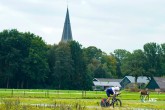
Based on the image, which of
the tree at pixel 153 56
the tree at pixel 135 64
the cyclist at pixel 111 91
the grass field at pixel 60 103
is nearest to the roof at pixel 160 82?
the tree at pixel 135 64

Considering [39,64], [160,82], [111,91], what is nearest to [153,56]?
[160,82]

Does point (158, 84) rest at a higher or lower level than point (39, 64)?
lower

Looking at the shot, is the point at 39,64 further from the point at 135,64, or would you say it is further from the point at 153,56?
the point at 153,56

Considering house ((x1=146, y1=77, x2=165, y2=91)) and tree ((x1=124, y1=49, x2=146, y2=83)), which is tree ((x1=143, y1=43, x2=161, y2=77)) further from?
house ((x1=146, y1=77, x2=165, y2=91))

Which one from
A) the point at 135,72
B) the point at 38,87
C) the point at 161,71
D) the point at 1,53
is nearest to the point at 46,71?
the point at 38,87

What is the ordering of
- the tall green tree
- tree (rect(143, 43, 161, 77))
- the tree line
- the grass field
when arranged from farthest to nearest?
tree (rect(143, 43, 161, 77))
the tall green tree
the tree line
the grass field

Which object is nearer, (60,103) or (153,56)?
(60,103)

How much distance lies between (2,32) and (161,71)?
59.2 m

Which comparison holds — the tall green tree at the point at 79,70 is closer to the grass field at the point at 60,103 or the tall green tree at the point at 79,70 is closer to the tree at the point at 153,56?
the tree at the point at 153,56

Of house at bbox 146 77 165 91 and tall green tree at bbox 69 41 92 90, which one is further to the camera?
house at bbox 146 77 165 91

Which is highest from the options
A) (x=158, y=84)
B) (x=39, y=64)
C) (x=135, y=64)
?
(x=135, y=64)

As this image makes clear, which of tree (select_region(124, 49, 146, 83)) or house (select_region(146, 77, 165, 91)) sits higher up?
tree (select_region(124, 49, 146, 83))

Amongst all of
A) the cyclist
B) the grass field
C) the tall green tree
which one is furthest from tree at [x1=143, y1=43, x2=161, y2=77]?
the cyclist

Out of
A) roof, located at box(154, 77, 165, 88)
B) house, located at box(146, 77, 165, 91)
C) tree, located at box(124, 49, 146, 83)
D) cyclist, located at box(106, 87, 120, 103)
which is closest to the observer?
cyclist, located at box(106, 87, 120, 103)
